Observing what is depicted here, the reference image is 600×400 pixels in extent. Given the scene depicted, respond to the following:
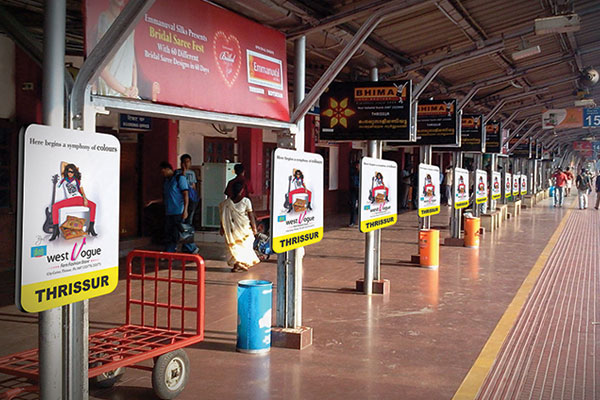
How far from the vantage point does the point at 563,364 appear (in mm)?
6117

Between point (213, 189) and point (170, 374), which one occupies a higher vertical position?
point (213, 189)

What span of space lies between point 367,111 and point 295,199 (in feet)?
9.58

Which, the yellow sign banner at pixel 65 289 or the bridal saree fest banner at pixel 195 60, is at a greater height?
the bridal saree fest banner at pixel 195 60

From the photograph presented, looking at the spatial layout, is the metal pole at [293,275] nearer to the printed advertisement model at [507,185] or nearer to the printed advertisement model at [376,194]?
the printed advertisement model at [376,194]

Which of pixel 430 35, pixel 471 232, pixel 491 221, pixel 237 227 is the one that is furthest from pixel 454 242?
pixel 430 35

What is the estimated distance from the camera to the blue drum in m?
6.08

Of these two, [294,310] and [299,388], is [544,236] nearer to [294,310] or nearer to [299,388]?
[294,310]

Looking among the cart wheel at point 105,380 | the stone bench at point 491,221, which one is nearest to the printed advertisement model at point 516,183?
the stone bench at point 491,221

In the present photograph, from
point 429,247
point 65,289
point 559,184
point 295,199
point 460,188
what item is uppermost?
point 559,184

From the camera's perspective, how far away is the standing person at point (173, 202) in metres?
11.4

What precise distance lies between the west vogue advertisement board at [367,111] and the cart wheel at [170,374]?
4.52 metres

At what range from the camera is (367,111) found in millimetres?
8695

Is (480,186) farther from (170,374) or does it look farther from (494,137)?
(170,374)

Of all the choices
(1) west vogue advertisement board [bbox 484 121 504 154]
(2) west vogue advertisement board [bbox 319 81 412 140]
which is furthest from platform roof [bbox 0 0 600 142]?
(1) west vogue advertisement board [bbox 484 121 504 154]
